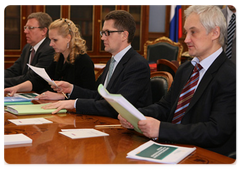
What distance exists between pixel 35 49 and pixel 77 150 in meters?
2.76

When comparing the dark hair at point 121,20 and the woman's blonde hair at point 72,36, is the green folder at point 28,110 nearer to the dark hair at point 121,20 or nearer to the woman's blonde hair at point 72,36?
the dark hair at point 121,20

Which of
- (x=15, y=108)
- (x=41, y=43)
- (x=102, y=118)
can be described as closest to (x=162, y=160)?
(x=102, y=118)

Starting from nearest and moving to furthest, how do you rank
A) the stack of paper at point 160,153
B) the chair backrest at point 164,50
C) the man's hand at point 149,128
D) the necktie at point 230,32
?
the stack of paper at point 160,153, the man's hand at point 149,128, the necktie at point 230,32, the chair backrest at point 164,50

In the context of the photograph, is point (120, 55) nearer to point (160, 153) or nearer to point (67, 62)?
point (67, 62)

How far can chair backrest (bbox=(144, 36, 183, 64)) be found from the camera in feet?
18.1

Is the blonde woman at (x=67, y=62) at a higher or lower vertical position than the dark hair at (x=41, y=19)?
lower

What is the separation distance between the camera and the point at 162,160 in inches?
45.4

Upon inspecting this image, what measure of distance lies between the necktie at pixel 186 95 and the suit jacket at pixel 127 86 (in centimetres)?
45

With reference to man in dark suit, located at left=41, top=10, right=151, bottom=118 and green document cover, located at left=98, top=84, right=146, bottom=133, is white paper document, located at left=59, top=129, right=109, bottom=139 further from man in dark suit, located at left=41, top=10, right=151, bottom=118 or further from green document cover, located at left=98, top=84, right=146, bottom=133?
man in dark suit, located at left=41, top=10, right=151, bottom=118

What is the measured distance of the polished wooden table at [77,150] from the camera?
1.17m

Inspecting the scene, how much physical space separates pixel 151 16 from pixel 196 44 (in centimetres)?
638

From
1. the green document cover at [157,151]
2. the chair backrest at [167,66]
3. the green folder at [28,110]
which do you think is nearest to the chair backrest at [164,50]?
the chair backrest at [167,66]

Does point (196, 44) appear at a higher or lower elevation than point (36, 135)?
higher

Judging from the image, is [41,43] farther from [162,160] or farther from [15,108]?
[162,160]
